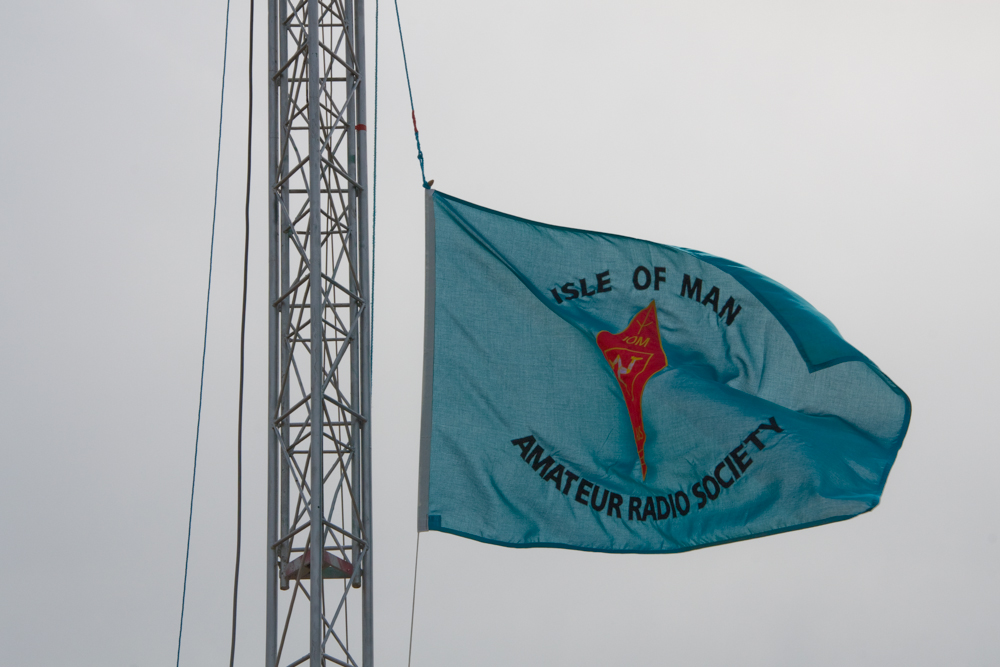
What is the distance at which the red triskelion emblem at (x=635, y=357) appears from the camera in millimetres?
6219

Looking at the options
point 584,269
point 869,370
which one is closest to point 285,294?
point 584,269

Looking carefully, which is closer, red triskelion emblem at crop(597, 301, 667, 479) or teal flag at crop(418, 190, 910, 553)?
teal flag at crop(418, 190, 910, 553)

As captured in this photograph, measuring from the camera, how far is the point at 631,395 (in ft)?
20.4

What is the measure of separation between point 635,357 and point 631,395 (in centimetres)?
26

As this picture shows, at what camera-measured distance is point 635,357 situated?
6.24 metres

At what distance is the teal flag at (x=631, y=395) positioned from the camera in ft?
19.6

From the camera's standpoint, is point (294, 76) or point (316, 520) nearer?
point (316, 520)

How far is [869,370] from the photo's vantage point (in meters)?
6.22

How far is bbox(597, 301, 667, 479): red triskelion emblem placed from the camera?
6219 millimetres

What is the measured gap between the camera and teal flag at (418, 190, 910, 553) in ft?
19.6

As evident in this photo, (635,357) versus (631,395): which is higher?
(635,357)

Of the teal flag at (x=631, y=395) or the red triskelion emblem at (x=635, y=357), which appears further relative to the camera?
the red triskelion emblem at (x=635, y=357)

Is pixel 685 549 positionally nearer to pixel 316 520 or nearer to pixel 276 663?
pixel 316 520

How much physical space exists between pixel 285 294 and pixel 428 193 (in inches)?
48.0
